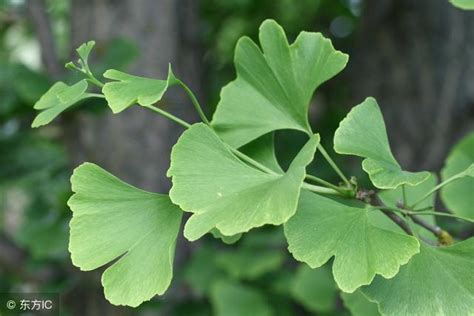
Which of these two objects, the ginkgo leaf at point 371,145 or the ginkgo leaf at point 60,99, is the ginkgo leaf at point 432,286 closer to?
the ginkgo leaf at point 371,145

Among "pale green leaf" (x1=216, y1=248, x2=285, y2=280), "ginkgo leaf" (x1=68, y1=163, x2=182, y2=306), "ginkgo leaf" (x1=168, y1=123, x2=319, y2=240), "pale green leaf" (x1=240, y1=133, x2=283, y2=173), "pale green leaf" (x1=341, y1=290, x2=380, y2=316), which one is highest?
"ginkgo leaf" (x1=168, y1=123, x2=319, y2=240)

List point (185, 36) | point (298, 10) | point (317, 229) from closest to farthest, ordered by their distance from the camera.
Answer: point (317, 229) < point (185, 36) < point (298, 10)

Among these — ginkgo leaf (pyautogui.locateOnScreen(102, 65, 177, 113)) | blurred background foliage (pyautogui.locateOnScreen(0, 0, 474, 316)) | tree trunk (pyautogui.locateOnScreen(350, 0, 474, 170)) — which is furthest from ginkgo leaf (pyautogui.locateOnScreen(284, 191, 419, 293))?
tree trunk (pyautogui.locateOnScreen(350, 0, 474, 170))

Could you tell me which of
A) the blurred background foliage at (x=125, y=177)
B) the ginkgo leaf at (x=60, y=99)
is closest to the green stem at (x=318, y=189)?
the ginkgo leaf at (x=60, y=99)

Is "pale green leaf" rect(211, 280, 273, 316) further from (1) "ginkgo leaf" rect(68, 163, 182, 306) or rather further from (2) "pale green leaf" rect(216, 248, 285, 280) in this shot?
(1) "ginkgo leaf" rect(68, 163, 182, 306)

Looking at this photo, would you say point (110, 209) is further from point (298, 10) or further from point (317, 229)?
point (298, 10)

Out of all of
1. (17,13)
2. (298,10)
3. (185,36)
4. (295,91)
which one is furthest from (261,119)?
(298,10)
